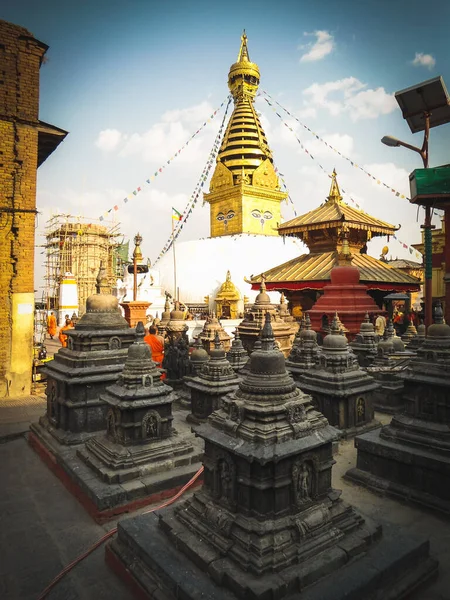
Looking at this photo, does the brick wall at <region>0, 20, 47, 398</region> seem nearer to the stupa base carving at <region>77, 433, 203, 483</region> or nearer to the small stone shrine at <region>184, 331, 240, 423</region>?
the small stone shrine at <region>184, 331, 240, 423</region>

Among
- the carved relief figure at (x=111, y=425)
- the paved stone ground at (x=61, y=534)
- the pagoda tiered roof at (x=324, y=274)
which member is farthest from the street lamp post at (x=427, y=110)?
the carved relief figure at (x=111, y=425)

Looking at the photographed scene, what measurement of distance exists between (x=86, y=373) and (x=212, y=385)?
6.59 ft

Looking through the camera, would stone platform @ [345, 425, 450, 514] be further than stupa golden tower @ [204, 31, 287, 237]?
No

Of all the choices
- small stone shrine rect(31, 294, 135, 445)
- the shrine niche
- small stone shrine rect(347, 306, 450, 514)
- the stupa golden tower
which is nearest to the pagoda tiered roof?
the shrine niche

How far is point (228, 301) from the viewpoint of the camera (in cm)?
2388

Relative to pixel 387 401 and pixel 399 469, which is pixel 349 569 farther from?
pixel 387 401

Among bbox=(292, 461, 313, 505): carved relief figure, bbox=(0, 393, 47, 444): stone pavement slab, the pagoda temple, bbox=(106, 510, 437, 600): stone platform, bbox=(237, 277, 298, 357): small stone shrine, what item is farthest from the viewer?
the pagoda temple

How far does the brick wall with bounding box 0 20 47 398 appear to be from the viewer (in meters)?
9.34

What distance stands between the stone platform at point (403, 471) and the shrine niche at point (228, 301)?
18.9m

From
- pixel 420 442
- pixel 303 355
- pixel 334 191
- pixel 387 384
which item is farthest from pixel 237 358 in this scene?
pixel 334 191

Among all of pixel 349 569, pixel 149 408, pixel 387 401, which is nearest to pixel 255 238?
pixel 387 401

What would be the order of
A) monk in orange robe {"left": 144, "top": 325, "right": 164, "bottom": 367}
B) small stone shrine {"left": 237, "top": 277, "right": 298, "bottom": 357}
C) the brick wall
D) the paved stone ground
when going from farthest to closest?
small stone shrine {"left": 237, "top": 277, "right": 298, "bottom": 357}, monk in orange robe {"left": 144, "top": 325, "right": 164, "bottom": 367}, the brick wall, the paved stone ground

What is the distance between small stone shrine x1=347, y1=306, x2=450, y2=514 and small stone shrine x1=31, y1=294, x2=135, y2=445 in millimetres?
3777

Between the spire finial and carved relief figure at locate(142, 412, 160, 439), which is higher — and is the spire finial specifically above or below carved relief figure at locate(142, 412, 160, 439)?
above
